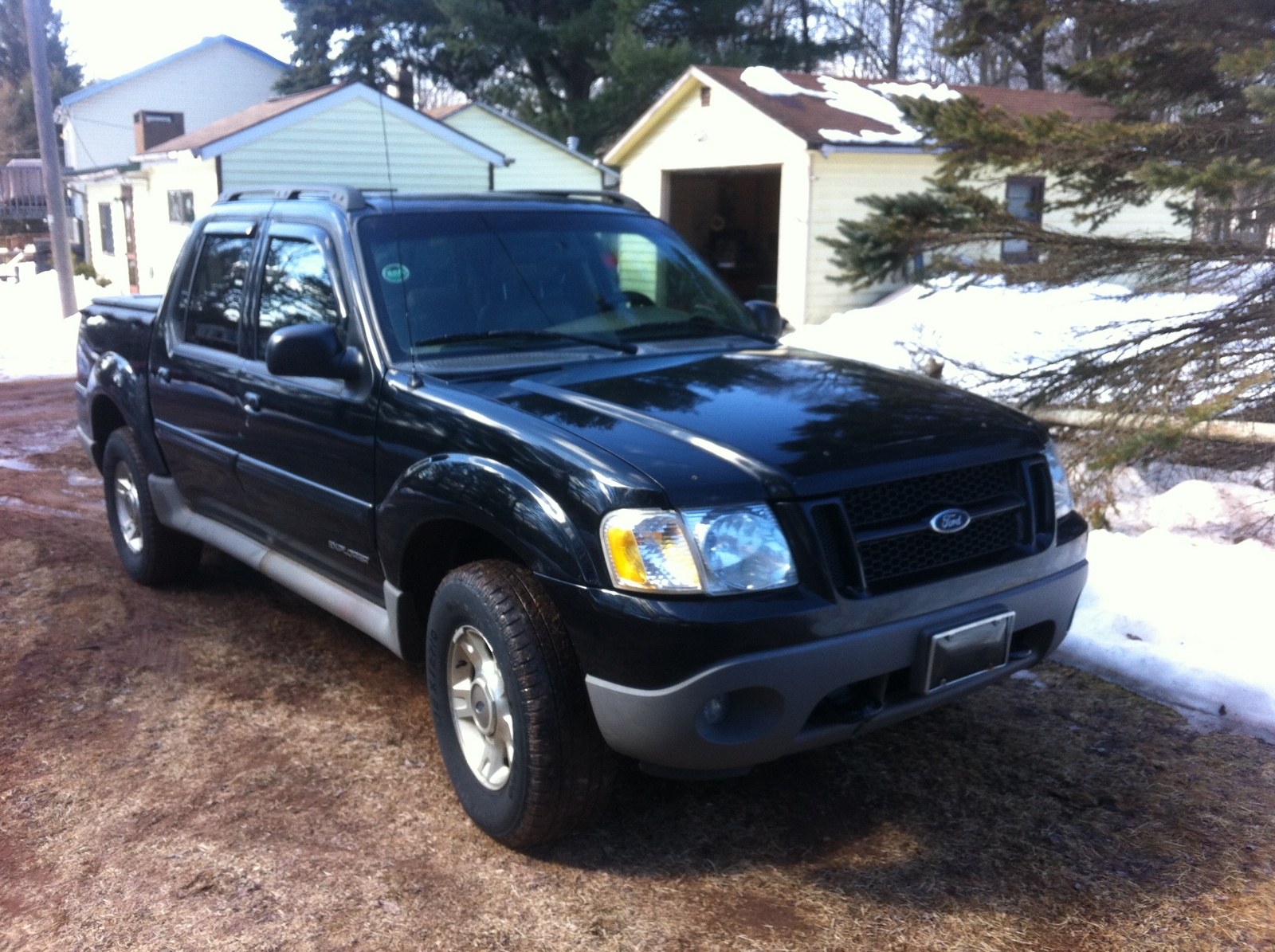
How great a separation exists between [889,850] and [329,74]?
39194mm

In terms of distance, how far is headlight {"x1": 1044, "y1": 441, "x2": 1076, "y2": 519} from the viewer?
12.7ft

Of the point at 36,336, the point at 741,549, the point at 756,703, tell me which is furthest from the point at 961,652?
the point at 36,336

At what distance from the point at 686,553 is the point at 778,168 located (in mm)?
17019

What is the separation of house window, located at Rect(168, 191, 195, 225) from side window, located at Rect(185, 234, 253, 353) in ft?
65.9

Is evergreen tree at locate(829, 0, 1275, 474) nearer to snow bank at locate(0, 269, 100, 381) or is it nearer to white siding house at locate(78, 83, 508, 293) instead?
snow bank at locate(0, 269, 100, 381)

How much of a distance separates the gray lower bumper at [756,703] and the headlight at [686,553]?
21 centimetres

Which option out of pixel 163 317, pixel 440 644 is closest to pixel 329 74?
pixel 163 317

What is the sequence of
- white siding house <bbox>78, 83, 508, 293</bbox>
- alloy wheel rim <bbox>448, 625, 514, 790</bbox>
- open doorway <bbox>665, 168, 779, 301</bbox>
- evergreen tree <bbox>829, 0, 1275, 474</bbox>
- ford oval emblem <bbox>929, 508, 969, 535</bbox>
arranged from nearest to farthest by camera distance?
ford oval emblem <bbox>929, 508, 969, 535</bbox>
alloy wheel rim <bbox>448, 625, 514, 790</bbox>
evergreen tree <bbox>829, 0, 1275, 474</bbox>
open doorway <bbox>665, 168, 779, 301</bbox>
white siding house <bbox>78, 83, 508, 293</bbox>

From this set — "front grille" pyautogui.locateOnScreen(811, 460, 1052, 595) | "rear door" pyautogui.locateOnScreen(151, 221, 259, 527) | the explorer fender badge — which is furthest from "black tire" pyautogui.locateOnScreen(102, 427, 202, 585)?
"front grille" pyautogui.locateOnScreen(811, 460, 1052, 595)

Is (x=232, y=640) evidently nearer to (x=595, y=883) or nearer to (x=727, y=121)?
(x=595, y=883)

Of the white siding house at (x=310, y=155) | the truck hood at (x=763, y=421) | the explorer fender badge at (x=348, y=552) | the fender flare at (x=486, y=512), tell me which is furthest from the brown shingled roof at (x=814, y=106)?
the fender flare at (x=486, y=512)

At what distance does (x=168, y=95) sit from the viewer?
140 feet

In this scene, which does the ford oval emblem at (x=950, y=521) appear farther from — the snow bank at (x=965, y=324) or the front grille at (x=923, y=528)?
the snow bank at (x=965, y=324)

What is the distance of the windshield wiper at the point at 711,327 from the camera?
4.67 metres
